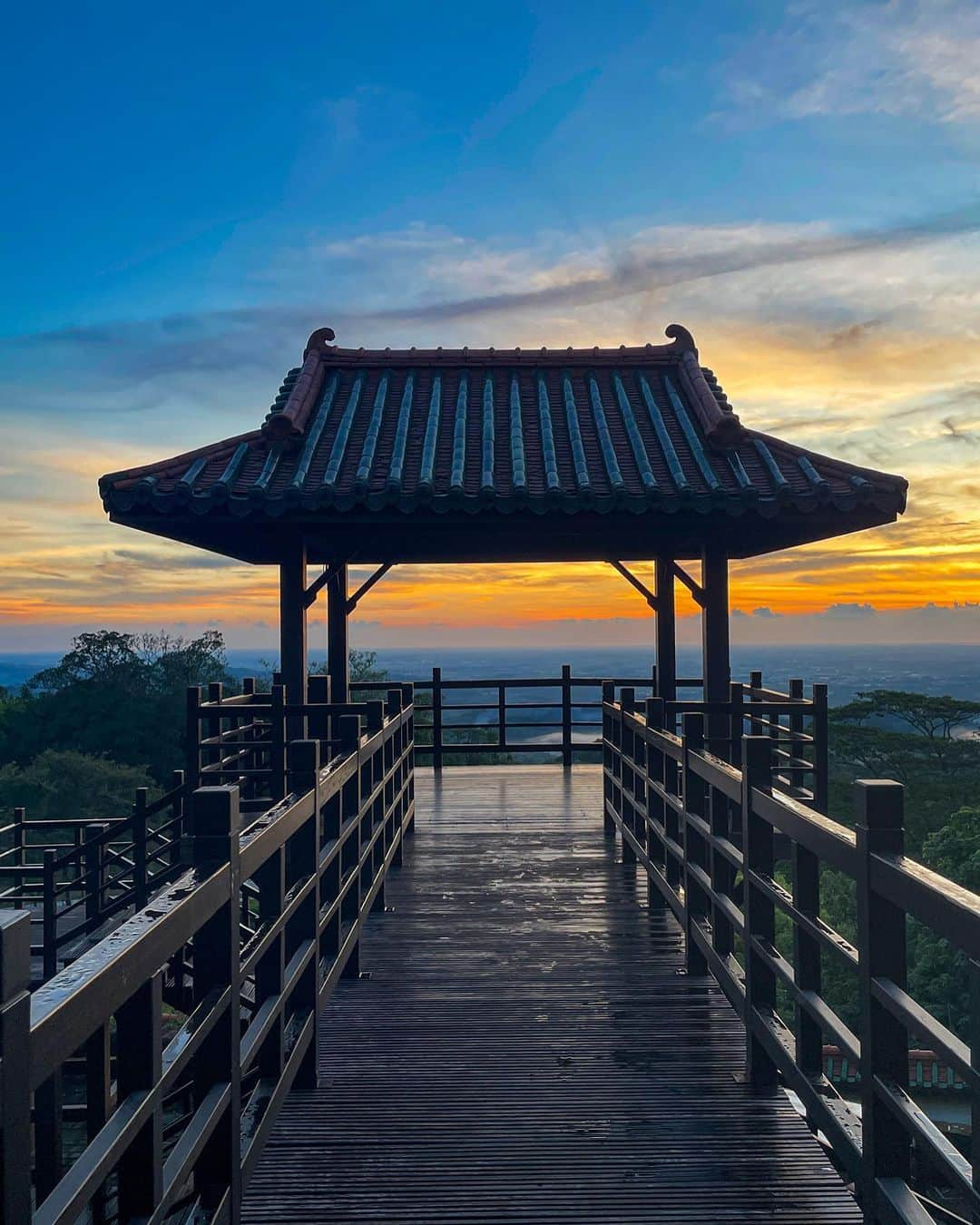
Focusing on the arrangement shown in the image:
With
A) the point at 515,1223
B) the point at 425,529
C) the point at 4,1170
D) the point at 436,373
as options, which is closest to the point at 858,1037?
the point at 515,1223

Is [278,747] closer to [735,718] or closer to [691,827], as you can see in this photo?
[691,827]

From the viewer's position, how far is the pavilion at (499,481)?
5930 mm

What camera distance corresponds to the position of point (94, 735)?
99.3ft

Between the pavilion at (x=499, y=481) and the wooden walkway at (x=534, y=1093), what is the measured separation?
2383 millimetres

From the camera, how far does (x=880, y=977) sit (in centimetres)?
216

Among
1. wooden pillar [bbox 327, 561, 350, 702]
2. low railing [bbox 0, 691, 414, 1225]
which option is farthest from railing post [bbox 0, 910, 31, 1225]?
wooden pillar [bbox 327, 561, 350, 702]

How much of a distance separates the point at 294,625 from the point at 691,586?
2967 mm

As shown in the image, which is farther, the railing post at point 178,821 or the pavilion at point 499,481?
the railing post at point 178,821

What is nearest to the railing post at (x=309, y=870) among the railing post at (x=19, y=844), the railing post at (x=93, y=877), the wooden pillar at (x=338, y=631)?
the wooden pillar at (x=338, y=631)

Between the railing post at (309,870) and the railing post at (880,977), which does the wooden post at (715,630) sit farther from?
the railing post at (880,977)

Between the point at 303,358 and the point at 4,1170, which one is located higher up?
the point at 303,358

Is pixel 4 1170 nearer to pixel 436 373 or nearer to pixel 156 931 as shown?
pixel 156 931

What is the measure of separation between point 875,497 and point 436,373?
14.4 ft

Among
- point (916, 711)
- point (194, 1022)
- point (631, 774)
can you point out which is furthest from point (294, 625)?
point (916, 711)
